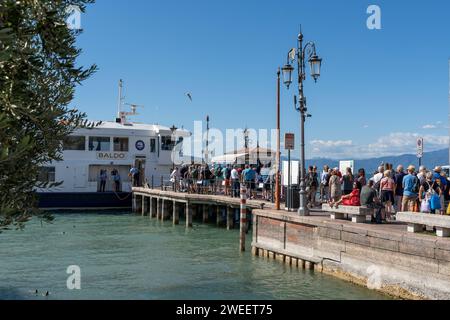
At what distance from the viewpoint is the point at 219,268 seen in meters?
14.4

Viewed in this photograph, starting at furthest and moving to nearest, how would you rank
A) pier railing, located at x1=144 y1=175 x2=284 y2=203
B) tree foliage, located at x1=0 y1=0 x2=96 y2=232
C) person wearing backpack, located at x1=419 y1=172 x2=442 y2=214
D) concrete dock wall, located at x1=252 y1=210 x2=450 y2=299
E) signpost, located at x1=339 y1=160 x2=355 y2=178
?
pier railing, located at x1=144 y1=175 x2=284 y2=203
signpost, located at x1=339 y1=160 x2=355 y2=178
person wearing backpack, located at x1=419 y1=172 x2=442 y2=214
concrete dock wall, located at x1=252 y1=210 x2=450 y2=299
tree foliage, located at x1=0 y1=0 x2=96 y2=232

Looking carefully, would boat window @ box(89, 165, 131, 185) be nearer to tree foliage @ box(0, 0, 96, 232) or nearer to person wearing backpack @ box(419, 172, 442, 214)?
person wearing backpack @ box(419, 172, 442, 214)

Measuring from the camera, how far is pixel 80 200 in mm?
32219

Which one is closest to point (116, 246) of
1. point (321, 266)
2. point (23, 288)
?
point (23, 288)

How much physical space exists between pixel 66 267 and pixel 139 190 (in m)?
17.4

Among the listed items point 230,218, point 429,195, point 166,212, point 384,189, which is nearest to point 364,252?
point 429,195

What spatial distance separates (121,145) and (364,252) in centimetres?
2575

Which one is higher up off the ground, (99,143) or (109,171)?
(99,143)

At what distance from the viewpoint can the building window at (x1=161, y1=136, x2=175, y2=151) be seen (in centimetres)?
3563

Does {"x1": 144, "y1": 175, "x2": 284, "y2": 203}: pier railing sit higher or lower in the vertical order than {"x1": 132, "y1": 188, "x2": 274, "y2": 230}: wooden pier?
higher

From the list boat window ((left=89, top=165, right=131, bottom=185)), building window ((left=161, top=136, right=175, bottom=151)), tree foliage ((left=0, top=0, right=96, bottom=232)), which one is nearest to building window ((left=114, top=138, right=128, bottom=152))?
boat window ((left=89, top=165, right=131, bottom=185))

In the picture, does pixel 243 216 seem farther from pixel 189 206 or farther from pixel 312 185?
pixel 189 206

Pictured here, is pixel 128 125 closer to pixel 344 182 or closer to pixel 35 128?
pixel 344 182

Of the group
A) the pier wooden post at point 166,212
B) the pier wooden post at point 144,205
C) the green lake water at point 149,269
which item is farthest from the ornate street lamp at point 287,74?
the pier wooden post at point 144,205
